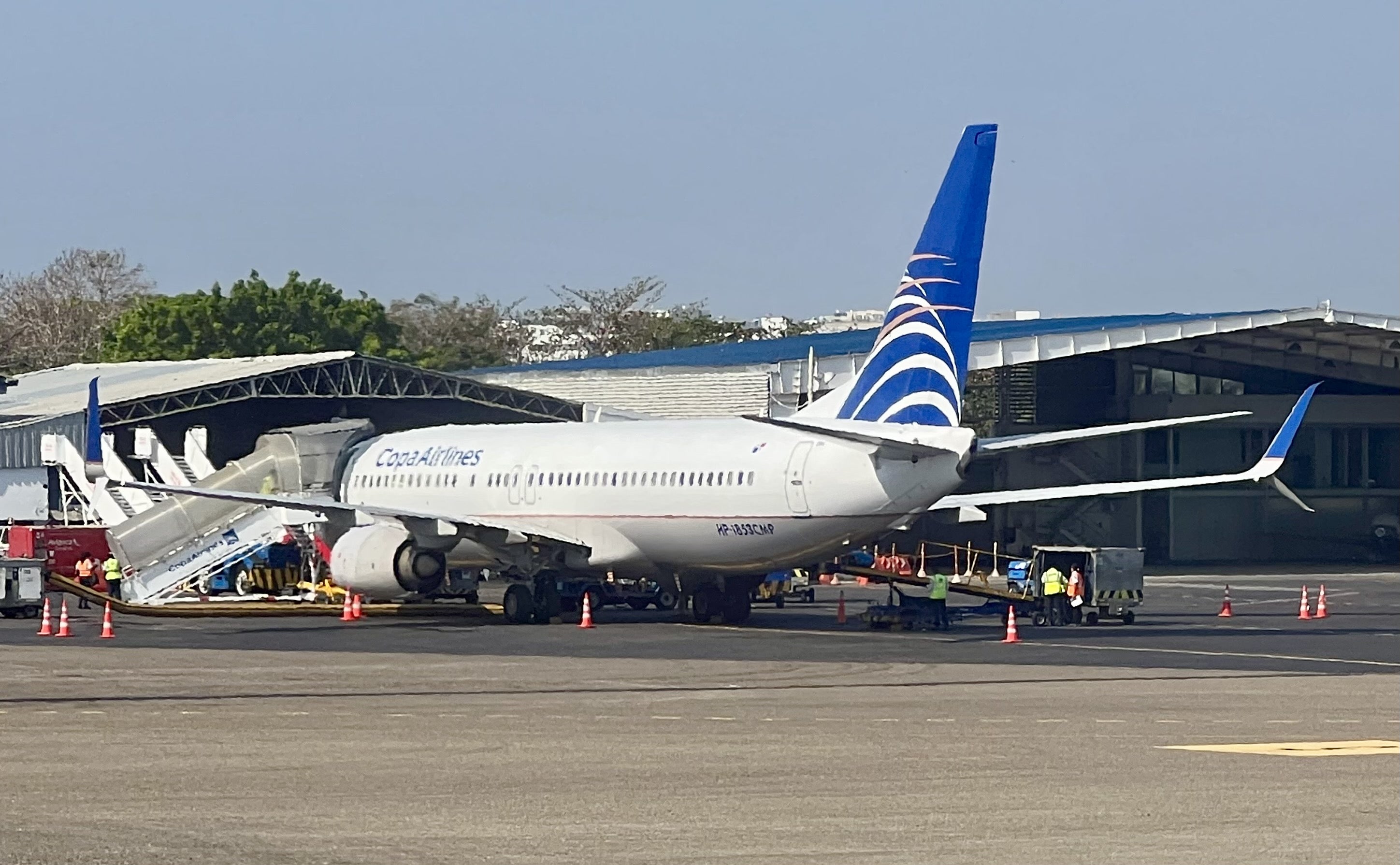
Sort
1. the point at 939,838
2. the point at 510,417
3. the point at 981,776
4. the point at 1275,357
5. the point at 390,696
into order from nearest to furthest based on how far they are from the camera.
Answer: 1. the point at 939,838
2. the point at 981,776
3. the point at 390,696
4. the point at 510,417
5. the point at 1275,357

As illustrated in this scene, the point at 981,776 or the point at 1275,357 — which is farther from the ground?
the point at 1275,357

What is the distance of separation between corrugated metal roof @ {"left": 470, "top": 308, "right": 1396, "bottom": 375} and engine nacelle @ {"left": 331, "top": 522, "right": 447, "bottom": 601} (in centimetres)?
2171

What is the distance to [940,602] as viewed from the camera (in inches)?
1366

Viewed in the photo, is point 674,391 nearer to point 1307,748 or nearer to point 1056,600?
point 1056,600

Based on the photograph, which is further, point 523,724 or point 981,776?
point 523,724

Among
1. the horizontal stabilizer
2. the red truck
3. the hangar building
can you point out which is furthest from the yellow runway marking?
the hangar building

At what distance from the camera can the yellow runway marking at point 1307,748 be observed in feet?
54.8

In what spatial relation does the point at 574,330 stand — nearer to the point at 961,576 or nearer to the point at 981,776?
the point at 961,576

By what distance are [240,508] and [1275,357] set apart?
3906 cm

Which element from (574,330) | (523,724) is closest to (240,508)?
(523,724)

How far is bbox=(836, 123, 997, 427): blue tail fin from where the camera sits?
102 ft

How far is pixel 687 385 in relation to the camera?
5841 centimetres

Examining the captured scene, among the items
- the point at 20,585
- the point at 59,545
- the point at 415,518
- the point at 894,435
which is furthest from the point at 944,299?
the point at 59,545

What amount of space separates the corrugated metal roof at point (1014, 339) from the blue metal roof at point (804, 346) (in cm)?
5
